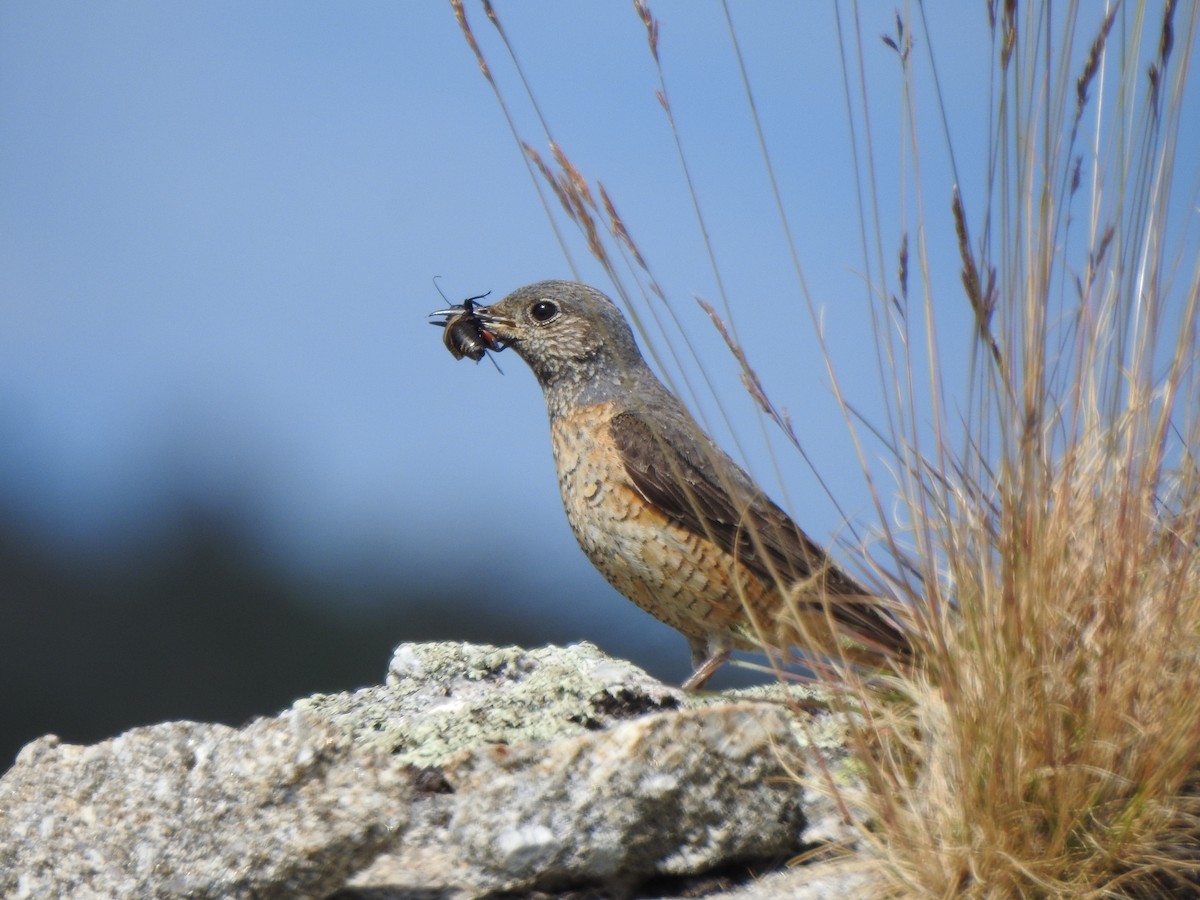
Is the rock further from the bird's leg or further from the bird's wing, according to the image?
the bird's leg

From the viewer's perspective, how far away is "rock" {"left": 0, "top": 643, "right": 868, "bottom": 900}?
2.95 meters

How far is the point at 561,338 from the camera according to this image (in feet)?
16.9

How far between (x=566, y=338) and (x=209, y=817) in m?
2.62

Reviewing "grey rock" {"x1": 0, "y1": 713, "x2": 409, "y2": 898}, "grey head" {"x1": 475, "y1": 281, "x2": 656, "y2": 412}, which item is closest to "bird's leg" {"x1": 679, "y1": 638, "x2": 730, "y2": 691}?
"grey head" {"x1": 475, "y1": 281, "x2": 656, "y2": 412}

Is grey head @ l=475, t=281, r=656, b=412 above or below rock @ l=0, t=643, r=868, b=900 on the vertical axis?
above

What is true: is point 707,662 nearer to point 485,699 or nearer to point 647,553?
point 647,553

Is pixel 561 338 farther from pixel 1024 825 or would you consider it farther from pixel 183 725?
pixel 1024 825

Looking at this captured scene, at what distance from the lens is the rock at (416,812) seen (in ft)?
9.68

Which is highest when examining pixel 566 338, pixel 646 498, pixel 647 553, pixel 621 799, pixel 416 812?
pixel 566 338

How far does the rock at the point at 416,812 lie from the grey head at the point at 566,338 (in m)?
2.11

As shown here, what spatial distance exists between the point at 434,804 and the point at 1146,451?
1.88m

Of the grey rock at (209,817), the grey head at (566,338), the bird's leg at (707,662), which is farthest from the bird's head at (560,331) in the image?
the grey rock at (209,817)

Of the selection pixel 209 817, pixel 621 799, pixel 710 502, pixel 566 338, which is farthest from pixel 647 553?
pixel 209 817

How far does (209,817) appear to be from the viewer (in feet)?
9.80
